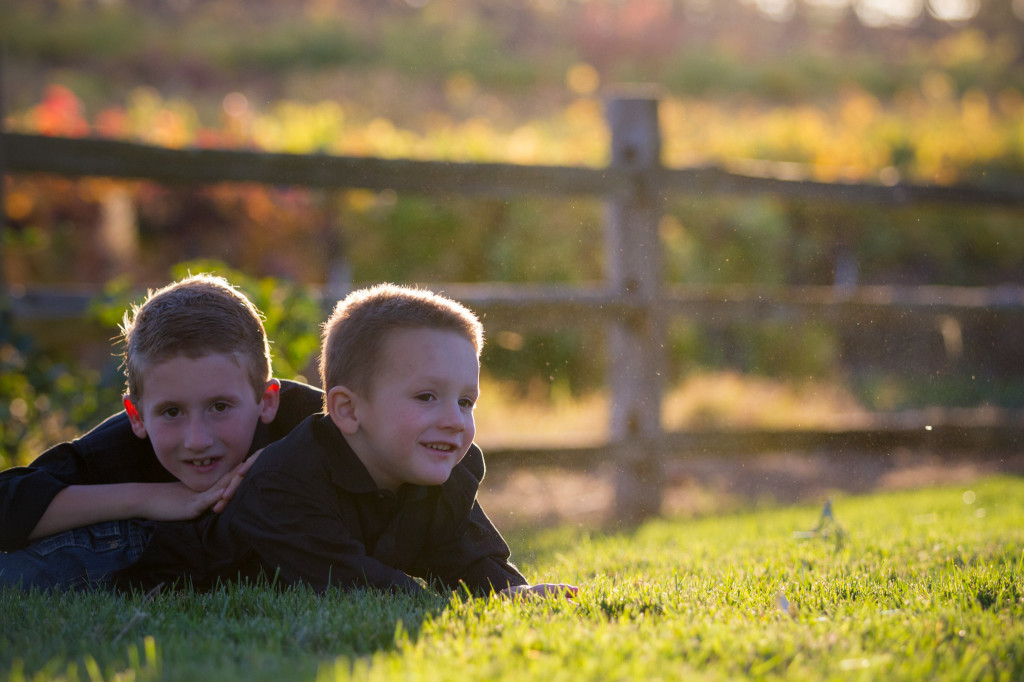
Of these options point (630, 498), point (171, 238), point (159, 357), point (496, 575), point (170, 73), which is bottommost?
point (630, 498)

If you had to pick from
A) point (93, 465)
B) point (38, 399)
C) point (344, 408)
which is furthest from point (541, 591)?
point (38, 399)

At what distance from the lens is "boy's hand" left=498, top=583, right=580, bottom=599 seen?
2.33 meters

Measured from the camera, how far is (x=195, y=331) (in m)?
2.58

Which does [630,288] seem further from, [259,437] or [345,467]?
[345,467]

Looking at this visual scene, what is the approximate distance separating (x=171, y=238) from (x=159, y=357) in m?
7.49

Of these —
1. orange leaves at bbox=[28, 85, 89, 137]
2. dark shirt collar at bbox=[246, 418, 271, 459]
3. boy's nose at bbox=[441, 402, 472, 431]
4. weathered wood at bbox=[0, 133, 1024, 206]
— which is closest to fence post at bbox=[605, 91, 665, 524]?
weathered wood at bbox=[0, 133, 1024, 206]

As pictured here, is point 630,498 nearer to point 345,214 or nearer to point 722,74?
point 345,214

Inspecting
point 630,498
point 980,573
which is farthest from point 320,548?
point 630,498

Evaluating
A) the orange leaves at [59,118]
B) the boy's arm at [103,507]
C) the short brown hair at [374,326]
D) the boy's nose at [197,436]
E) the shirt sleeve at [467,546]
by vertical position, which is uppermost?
the orange leaves at [59,118]

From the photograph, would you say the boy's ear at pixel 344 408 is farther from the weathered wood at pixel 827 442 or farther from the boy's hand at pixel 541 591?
the weathered wood at pixel 827 442

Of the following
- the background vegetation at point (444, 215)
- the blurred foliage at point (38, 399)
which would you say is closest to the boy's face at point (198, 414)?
the background vegetation at point (444, 215)

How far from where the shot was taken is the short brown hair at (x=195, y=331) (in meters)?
2.56

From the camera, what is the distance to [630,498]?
18.2 ft

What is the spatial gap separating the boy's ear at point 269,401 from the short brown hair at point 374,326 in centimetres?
30
